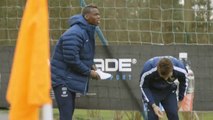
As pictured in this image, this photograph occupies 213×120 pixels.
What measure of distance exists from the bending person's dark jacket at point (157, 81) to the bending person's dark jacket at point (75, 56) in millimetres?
667

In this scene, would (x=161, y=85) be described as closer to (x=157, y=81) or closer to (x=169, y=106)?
(x=157, y=81)

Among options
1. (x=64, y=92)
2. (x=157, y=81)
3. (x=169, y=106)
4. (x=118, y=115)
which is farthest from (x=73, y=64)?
(x=118, y=115)

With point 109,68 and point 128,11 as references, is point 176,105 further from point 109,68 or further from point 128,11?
point 128,11

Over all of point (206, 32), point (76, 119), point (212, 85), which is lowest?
point (76, 119)

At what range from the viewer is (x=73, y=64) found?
694cm

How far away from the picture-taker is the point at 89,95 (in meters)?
9.49

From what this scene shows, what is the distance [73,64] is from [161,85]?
1114mm

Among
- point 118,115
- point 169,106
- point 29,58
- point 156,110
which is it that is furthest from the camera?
point 118,115

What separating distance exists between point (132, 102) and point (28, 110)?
17.0 ft

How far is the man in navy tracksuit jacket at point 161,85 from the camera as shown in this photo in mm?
7137

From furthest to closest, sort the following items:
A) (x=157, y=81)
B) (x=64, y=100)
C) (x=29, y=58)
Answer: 1. (x=157, y=81)
2. (x=64, y=100)
3. (x=29, y=58)

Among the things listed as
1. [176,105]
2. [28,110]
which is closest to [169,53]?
[176,105]

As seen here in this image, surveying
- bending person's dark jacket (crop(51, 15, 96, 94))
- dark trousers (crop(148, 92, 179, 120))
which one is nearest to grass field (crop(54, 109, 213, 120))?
dark trousers (crop(148, 92, 179, 120))

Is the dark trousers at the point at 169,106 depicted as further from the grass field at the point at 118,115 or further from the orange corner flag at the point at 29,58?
the orange corner flag at the point at 29,58
